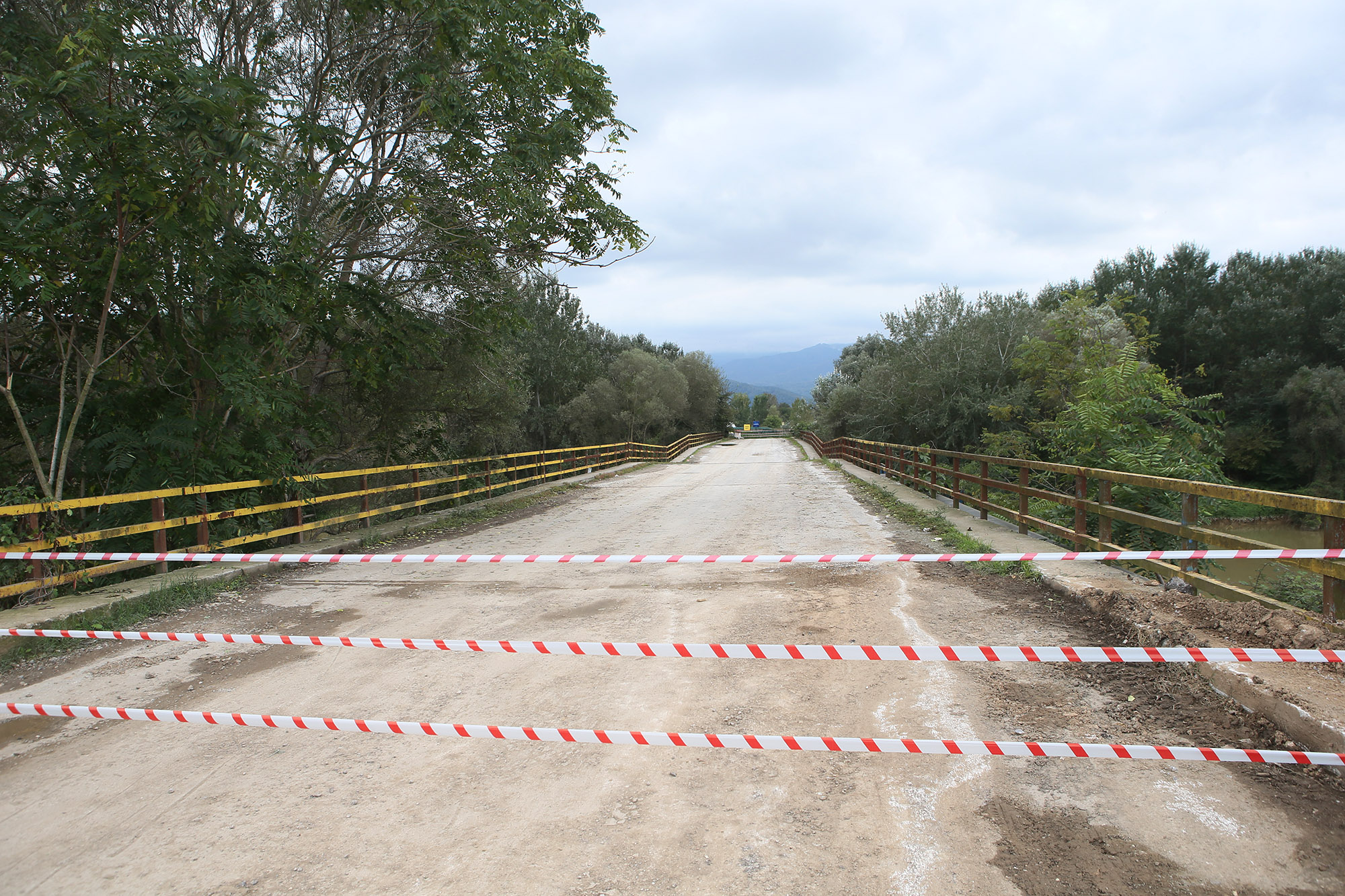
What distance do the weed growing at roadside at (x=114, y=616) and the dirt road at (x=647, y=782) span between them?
0.29 metres

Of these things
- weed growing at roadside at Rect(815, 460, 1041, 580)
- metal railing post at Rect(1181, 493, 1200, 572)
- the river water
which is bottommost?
the river water

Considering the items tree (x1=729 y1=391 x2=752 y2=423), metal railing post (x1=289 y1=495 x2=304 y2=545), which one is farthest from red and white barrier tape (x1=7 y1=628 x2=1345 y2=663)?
tree (x1=729 y1=391 x2=752 y2=423)

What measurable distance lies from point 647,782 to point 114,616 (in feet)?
17.4

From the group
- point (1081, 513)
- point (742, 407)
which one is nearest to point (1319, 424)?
point (1081, 513)

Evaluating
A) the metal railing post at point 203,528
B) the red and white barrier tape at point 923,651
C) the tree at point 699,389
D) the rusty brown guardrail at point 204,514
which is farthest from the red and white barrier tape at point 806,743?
the tree at point 699,389

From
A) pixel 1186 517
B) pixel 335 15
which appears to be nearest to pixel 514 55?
pixel 335 15

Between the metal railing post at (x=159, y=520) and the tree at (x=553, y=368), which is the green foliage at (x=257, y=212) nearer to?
the metal railing post at (x=159, y=520)

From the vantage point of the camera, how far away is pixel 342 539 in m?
10.5

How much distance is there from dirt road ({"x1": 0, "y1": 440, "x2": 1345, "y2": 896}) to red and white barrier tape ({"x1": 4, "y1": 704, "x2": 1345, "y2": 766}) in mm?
162

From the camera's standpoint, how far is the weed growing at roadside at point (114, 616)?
5.48m

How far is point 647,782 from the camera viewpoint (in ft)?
11.4

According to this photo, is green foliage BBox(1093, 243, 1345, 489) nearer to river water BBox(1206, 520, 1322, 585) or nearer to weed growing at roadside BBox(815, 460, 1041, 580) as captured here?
river water BBox(1206, 520, 1322, 585)

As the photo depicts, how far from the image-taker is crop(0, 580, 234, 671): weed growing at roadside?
18.0ft

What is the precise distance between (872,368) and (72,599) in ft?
108
